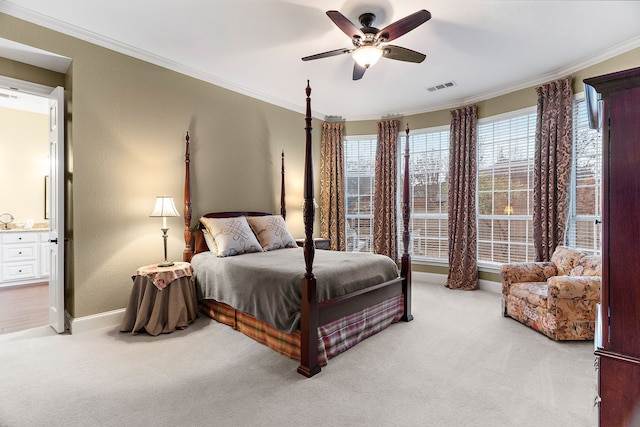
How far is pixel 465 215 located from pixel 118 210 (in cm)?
464

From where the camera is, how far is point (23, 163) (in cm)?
551

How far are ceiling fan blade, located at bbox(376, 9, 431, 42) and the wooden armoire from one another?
1.78m

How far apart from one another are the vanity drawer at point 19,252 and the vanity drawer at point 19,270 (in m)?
0.08

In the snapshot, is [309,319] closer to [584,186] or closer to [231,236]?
[231,236]

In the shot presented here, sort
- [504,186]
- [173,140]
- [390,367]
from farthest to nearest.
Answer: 1. [504,186]
2. [173,140]
3. [390,367]

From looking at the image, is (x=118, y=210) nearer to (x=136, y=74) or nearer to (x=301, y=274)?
Result: (x=136, y=74)

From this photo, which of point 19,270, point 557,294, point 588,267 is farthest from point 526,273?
point 19,270

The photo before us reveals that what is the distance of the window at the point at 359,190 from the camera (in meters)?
5.92

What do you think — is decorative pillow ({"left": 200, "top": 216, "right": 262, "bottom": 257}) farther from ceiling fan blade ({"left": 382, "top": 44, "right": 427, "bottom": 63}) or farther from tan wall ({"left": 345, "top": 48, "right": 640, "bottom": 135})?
tan wall ({"left": 345, "top": 48, "right": 640, "bottom": 135})

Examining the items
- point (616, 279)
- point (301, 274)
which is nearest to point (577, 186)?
point (301, 274)

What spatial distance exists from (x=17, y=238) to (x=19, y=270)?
52 centimetres

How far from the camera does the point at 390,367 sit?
2.48 metres

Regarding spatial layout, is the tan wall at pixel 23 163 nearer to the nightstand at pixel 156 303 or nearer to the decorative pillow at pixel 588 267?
the nightstand at pixel 156 303

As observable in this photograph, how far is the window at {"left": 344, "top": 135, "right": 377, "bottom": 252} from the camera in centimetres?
592
